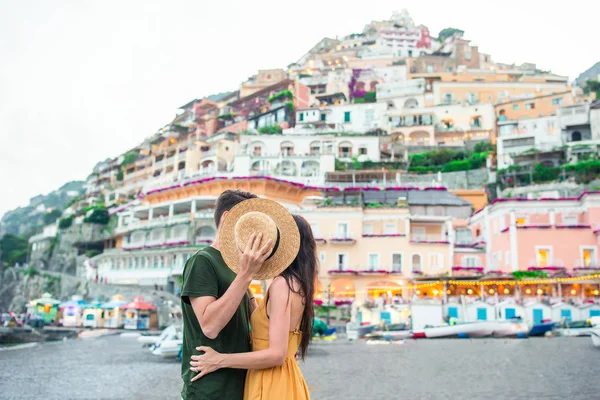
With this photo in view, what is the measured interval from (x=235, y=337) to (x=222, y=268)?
0.40m

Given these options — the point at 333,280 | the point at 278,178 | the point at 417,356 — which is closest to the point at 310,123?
the point at 278,178

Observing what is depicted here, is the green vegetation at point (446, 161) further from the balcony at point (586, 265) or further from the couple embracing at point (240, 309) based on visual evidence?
the couple embracing at point (240, 309)

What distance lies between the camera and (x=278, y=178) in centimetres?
4334

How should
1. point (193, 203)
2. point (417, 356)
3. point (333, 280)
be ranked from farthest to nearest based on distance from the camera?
1. point (193, 203)
2. point (333, 280)
3. point (417, 356)

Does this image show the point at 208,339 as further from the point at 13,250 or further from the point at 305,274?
the point at 13,250

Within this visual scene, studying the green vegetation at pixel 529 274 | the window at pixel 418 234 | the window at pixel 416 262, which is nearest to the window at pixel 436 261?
the window at pixel 416 262

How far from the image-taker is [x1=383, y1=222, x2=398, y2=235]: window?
35.8 metres

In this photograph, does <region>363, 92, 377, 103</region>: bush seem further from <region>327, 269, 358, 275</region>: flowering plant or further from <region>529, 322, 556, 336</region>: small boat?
<region>529, 322, 556, 336</region>: small boat

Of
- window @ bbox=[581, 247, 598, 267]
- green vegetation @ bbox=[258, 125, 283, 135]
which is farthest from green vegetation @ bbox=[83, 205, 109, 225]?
window @ bbox=[581, 247, 598, 267]

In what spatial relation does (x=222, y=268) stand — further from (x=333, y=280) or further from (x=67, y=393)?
(x=333, y=280)

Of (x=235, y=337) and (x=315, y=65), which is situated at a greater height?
(x=315, y=65)

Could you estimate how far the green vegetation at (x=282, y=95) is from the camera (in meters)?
61.6

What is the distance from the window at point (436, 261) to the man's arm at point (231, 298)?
109 feet

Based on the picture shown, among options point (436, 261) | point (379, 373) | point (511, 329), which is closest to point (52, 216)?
point (436, 261)
